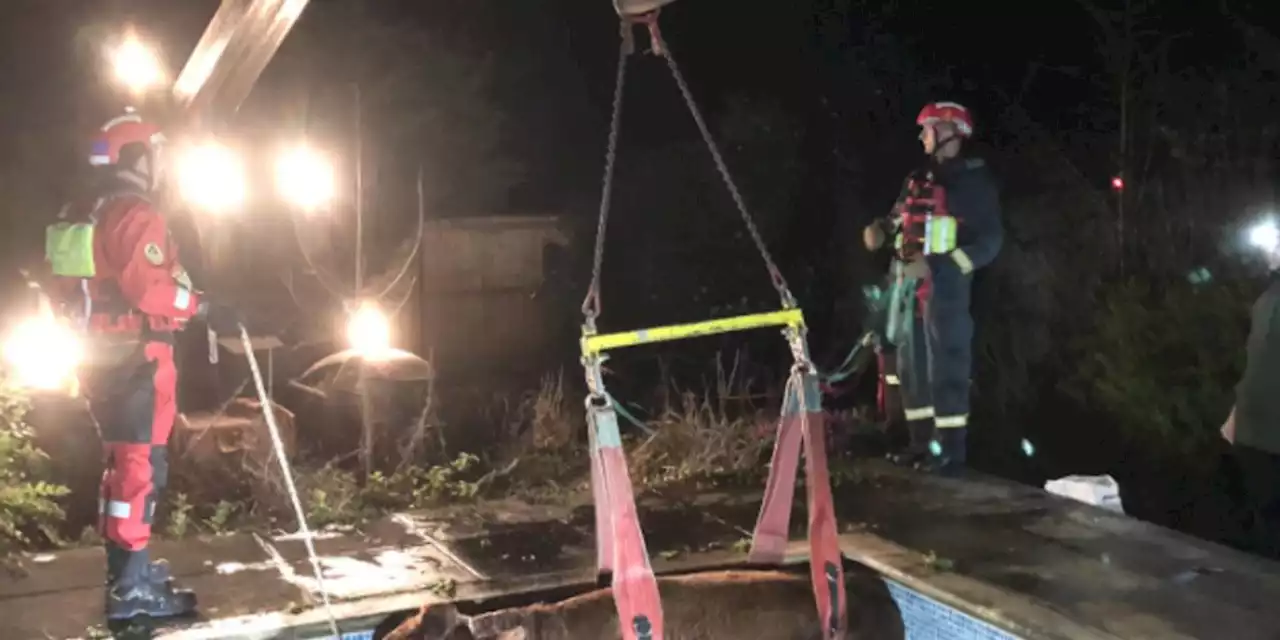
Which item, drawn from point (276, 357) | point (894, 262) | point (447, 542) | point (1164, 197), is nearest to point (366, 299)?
point (276, 357)

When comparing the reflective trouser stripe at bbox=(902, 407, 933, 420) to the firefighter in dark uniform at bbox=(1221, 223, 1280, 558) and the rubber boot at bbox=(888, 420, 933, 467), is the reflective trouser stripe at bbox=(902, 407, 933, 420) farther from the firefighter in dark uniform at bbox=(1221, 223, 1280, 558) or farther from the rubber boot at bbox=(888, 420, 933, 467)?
the firefighter in dark uniform at bbox=(1221, 223, 1280, 558)

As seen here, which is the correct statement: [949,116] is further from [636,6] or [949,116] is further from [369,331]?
[369,331]

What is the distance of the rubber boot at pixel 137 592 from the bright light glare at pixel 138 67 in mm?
3034

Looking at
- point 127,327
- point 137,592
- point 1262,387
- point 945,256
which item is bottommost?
point 137,592

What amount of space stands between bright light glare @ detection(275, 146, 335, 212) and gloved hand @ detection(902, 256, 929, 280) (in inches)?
142

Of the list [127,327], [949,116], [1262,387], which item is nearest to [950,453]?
[949,116]

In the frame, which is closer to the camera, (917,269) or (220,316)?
(220,316)

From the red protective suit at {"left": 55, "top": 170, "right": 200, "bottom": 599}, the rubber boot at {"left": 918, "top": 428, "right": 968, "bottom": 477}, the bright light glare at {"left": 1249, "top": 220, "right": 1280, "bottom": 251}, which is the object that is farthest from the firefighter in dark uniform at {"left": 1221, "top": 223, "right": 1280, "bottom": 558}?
the bright light glare at {"left": 1249, "top": 220, "right": 1280, "bottom": 251}

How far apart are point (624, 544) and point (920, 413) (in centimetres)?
349

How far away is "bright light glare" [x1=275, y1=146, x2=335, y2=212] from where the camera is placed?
801cm

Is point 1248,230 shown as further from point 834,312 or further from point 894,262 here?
point 894,262

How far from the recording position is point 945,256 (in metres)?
6.98

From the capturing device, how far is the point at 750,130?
1079 cm

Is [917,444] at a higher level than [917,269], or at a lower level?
lower
